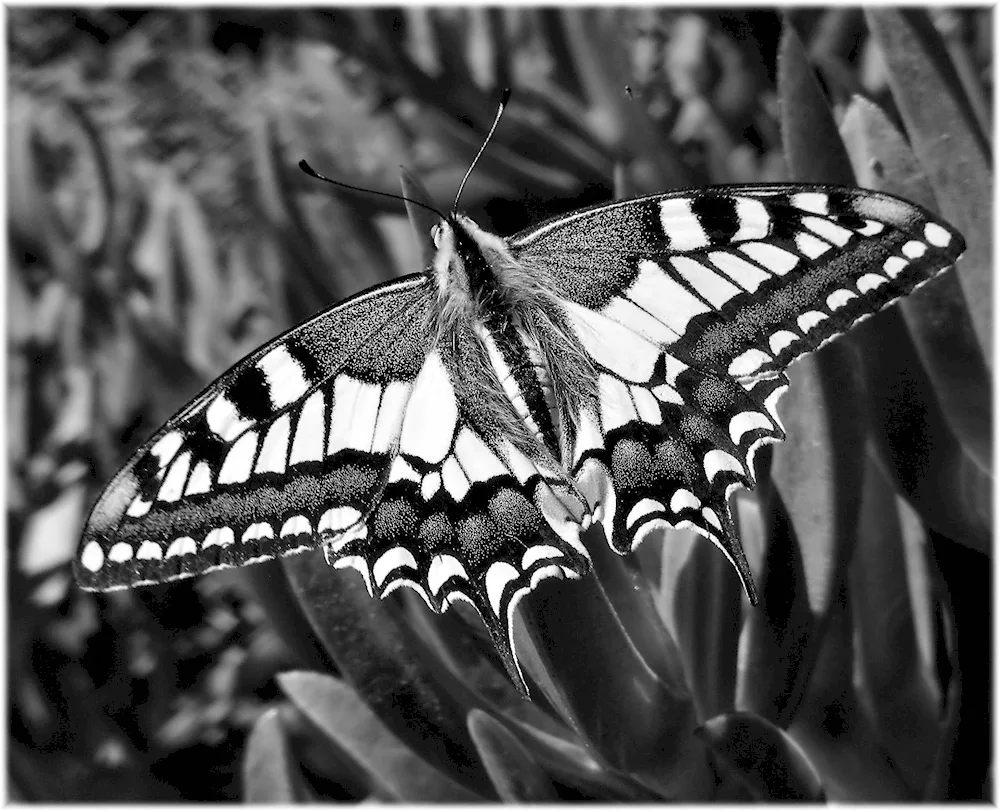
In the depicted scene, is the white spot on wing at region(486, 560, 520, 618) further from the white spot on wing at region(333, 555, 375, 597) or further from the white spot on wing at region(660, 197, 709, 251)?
the white spot on wing at region(660, 197, 709, 251)

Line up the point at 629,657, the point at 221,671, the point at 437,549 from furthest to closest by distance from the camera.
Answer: the point at 221,671
the point at 437,549
the point at 629,657

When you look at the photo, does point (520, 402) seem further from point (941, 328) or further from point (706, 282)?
point (941, 328)

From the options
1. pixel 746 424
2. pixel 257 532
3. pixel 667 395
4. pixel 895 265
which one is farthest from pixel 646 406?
pixel 257 532

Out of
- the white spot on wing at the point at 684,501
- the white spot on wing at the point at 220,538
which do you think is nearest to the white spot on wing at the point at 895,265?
the white spot on wing at the point at 684,501

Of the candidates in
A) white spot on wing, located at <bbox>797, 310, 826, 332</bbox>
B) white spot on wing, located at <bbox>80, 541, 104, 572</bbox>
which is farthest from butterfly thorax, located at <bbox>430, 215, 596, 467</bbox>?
white spot on wing, located at <bbox>80, 541, 104, 572</bbox>

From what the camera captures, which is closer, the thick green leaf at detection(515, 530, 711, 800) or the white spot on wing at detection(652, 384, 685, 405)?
the thick green leaf at detection(515, 530, 711, 800)

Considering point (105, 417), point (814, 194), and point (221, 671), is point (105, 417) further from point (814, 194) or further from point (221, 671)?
point (814, 194)

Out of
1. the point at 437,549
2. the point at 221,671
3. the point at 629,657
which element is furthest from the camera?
the point at 221,671

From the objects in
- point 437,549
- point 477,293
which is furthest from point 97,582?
point 477,293
